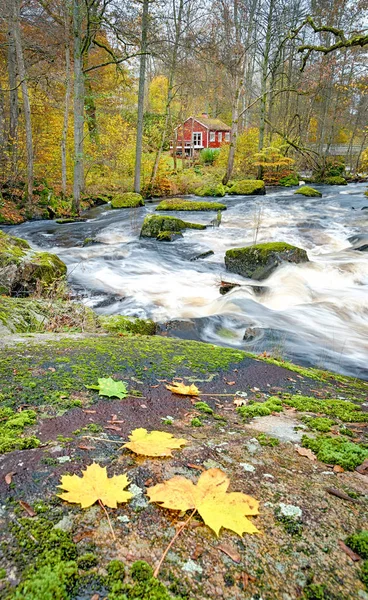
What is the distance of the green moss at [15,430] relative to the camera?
1.38 metres

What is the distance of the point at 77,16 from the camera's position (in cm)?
1348

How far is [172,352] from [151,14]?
20.3m

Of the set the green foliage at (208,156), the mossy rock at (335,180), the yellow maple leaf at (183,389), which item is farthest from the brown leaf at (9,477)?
the green foliage at (208,156)

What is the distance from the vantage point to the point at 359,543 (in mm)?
1092

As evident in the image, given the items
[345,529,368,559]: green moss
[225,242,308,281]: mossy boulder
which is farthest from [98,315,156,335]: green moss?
[225,242,308,281]: mossy boulder

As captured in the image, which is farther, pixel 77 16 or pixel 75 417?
pixel 77 16

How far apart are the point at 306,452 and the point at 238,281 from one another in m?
7.24

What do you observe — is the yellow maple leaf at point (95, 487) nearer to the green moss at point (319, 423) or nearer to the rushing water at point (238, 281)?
the green moss at point (319, 423)

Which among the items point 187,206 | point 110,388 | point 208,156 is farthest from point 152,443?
point 208,156

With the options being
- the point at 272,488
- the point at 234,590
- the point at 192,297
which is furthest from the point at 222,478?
the point at 192,297

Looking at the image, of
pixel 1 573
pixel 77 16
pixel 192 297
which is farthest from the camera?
pixel 77 16

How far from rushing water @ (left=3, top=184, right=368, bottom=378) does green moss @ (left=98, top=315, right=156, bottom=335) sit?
2.04ft

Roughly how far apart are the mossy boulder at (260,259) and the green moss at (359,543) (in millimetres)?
7769

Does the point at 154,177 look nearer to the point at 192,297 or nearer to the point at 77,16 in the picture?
the point at 77,16
